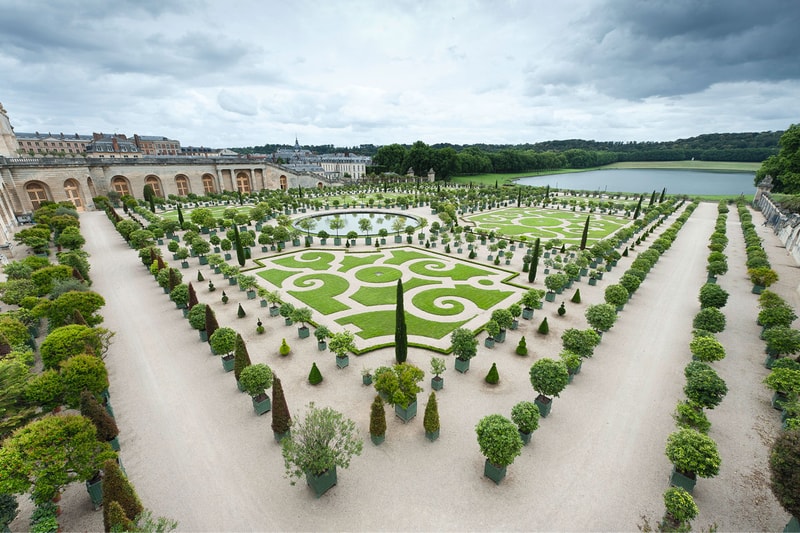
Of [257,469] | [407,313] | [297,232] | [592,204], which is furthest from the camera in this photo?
[592,204]

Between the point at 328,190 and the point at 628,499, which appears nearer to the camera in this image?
the point at 628,499

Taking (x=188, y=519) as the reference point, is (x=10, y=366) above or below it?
above

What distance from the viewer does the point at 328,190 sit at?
10462 centimetres

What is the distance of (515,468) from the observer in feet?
47.7

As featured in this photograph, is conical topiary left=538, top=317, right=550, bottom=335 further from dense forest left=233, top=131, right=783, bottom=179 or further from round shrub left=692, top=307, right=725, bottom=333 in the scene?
dense forest left=233, top=131, right=783, bottom=179

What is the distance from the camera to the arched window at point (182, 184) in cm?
8931

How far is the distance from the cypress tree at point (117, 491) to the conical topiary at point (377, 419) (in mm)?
8826

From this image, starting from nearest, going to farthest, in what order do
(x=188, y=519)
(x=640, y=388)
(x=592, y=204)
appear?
(x=188, y=519), (x=640, y=388), (x=592, y=204)

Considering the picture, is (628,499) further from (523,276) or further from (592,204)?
(592,204)

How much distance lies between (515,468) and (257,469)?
11.2 m

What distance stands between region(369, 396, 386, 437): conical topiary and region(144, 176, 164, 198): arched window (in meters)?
95.3

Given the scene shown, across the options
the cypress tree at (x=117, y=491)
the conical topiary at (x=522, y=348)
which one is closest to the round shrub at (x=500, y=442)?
the conical topiary at (x=522, y=348)

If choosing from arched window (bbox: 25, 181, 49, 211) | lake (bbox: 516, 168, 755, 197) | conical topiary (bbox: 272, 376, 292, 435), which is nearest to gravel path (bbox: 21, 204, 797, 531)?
conical topiary (bbox: 272, 376, 292, 435)

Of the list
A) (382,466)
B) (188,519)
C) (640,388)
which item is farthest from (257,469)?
(640,388)
